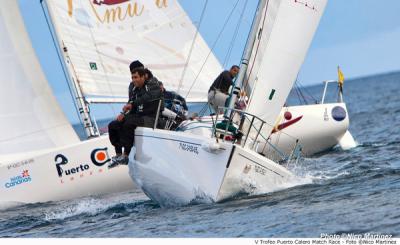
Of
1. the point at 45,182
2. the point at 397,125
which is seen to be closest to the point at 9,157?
the point at 45,182

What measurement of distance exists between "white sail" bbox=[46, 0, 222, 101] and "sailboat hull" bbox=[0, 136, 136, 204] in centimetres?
228

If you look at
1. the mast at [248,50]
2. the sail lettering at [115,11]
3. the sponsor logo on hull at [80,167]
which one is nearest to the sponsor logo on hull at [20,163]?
the sponsor logo on hull at [80,167]

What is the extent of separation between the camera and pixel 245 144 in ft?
31.3

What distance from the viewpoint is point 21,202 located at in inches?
532

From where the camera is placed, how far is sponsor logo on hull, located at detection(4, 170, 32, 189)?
534 inches

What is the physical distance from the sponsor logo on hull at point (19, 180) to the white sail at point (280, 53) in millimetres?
4866

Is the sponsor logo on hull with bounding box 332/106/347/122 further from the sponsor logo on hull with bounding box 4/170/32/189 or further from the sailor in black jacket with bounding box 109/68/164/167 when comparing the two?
the sailor in black jacket with bounding box 109/68/164/167

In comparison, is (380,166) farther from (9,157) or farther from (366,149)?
(9,157)

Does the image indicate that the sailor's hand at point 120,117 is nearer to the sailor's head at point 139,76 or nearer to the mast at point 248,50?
the sailor's head at point 139,76

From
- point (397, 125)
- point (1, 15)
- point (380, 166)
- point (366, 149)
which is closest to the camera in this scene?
point (380, 166)

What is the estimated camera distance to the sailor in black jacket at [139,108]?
33.1 ft

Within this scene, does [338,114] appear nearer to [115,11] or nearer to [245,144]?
[115,11]

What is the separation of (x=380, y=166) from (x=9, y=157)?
5.87 metres

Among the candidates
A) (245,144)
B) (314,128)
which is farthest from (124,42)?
(245,144)
